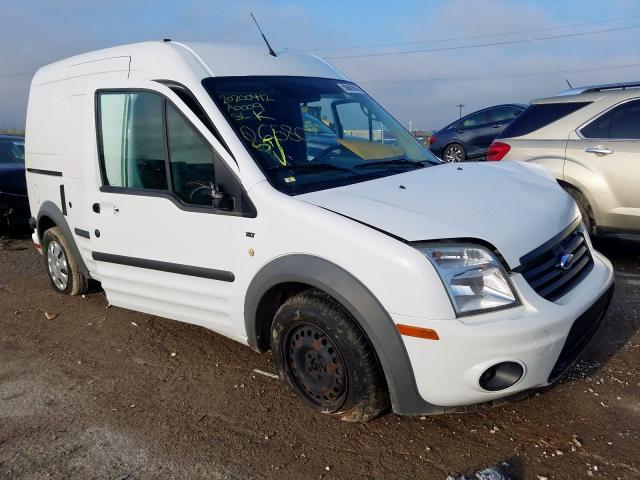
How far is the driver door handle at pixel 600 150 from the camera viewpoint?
5.58 m

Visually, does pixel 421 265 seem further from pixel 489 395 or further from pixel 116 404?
pixel 116 404

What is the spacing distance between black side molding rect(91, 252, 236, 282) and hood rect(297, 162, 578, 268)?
0.74m

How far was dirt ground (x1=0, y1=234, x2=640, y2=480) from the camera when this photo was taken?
276 cm

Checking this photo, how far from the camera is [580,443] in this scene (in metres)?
2.83

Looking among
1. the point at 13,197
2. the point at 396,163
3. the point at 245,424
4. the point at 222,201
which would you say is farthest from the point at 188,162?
the point at 13,197

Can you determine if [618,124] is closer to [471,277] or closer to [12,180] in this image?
[471,277]

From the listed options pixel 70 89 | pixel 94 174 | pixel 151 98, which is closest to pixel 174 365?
pixel 94 174

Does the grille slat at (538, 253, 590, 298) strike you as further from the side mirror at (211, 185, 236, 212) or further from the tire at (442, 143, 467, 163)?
the tire at (442, 143, 467, 163)

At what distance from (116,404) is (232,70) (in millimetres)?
A: 2183

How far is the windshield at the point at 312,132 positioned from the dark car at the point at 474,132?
33.6ft

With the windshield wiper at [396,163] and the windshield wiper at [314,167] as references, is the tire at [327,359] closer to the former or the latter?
the windshield wiper at [314,167]

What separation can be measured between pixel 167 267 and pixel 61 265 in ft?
7.37

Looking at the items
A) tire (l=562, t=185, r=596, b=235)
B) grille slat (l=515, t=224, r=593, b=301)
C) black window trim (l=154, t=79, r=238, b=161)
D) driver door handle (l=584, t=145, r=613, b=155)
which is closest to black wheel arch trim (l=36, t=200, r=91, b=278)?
black window trim (l=154, t=79, r=238, b=161)

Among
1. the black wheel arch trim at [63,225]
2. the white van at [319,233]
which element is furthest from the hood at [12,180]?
the white van at [319,233]
